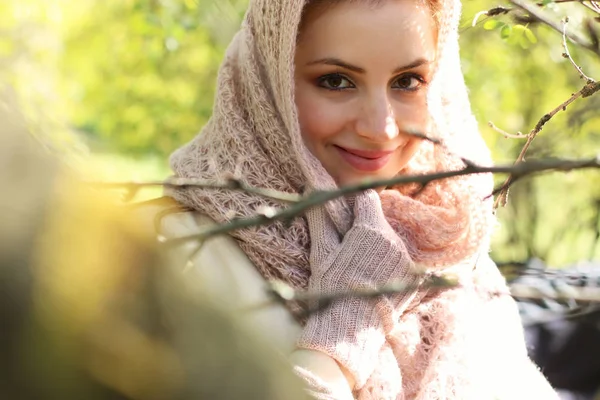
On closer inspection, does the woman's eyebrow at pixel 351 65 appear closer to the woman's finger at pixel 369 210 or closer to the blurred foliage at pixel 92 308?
the woman's finger at pixel 369 210

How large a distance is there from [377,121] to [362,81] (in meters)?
0.10

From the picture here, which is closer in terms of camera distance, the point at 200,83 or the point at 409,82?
the point at 409,82

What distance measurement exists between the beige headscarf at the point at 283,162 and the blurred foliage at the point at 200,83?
247mm

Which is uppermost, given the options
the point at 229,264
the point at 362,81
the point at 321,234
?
the point at 362,81

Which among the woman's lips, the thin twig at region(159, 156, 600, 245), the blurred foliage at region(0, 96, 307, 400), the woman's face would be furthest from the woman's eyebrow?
the blurred foliage at region(0, 96, 307, 400)

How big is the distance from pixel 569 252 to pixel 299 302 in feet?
8.94

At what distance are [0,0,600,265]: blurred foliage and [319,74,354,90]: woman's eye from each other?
0.42 meters

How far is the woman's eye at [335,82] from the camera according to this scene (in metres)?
2.00

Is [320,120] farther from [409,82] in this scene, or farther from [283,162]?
[409,82]

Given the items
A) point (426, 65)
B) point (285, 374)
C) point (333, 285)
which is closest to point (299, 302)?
point (333, 285)

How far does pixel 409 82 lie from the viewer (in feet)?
6.79

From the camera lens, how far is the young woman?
189 centimetres

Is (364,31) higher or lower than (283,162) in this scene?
higher

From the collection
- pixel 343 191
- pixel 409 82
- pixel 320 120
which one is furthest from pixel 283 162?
pixel 343 191
